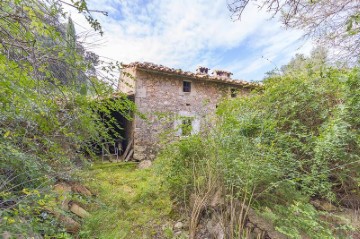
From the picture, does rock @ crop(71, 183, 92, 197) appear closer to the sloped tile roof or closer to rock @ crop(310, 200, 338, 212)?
rock @ crop(310, 200, 338, 212)

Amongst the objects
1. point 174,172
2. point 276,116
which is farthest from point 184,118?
point 276,116

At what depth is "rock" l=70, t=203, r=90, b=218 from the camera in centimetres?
336

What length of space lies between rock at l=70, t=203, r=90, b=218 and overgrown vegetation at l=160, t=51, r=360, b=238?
1452 mm

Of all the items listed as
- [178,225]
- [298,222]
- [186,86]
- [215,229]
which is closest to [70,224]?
[178,225]

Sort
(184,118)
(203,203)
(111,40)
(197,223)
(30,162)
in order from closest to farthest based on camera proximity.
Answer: (111,40), (30,162), (203,203), (197,223), (184,118)

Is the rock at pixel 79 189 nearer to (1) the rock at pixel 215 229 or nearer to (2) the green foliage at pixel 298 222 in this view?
(1) the rock at pixel 215 229

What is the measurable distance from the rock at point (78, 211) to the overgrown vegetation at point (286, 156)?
1452 mm

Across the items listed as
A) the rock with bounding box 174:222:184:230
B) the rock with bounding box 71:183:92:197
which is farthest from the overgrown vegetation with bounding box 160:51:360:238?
the rock with bounding box 71:183:92:197

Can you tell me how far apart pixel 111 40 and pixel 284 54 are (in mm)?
3266

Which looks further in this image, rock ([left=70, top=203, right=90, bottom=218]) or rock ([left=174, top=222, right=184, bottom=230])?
rock ([left=70, top=203, right=90, bottom=218])

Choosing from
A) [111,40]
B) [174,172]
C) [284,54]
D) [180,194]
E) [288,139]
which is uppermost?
[284,54]

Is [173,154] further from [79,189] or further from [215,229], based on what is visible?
[79,189]

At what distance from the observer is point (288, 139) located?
2916mm

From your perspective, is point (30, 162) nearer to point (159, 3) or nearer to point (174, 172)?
point (174, 172)
